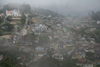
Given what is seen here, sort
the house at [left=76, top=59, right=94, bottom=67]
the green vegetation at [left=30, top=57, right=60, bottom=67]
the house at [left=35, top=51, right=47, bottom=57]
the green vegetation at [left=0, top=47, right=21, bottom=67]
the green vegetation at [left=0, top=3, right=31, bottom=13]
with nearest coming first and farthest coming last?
1. the green vegetation at [left=0, top=47, right=21, bottom=67]
2. the green vegetation at [left=30, top=57, right=60, bottom=67]
3. the house at [left=76, top=59, right=94, bottom=67]
4. the house at [left=35, top=51, right=47, bottom=57]
5. the green vegetation at [left=0, top=3, right=31, bottom=13]

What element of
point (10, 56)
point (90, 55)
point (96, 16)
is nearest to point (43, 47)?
point (10, 56)

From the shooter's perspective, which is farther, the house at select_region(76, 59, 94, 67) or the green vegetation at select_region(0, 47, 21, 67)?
the house at select_region(76, 59, 94, 67)

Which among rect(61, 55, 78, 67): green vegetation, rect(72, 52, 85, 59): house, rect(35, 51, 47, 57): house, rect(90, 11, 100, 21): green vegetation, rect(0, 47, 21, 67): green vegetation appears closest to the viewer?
A: rect(0, 47, 21, 67): green vegetation

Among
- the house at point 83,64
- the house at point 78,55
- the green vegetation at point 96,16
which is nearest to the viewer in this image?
the house at point 83,64

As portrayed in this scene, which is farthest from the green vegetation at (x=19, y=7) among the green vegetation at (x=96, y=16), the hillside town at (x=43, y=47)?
the green vegetation at (x=96, y=16)

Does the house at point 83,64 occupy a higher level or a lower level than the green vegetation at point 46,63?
lower

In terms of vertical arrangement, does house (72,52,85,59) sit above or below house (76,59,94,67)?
above

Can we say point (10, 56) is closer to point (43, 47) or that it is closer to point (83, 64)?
point (43, 47)

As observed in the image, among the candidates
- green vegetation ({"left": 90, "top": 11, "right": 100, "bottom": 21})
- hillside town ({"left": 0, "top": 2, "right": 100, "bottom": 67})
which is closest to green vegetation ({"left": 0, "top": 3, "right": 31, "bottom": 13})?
hillside town ({"left": 0, "top": 2, "right": 100, "bottom": 67})

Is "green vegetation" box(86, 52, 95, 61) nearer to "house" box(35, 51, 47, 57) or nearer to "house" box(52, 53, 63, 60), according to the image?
"house" box(52, 53, 63, 60)

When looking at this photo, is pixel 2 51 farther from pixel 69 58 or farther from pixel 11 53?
pixel 69 58

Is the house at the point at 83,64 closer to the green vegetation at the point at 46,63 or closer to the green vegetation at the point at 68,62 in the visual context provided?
the green vegetation at the point at 68,62
